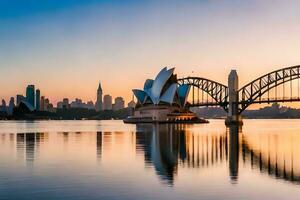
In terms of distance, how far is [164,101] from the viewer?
16175cm

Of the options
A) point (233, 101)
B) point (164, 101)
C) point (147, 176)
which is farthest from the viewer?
point (164, 101)

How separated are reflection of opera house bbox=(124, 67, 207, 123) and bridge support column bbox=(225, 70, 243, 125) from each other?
18.6 metres

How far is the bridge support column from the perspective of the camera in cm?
14362

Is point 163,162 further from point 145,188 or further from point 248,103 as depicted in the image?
point 248,103

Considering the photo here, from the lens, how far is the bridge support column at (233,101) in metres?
144

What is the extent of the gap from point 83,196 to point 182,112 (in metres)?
149

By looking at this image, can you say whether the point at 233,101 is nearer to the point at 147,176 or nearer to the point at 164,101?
the point at 164,101

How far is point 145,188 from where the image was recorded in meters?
20.3

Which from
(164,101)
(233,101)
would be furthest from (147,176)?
(164,101)

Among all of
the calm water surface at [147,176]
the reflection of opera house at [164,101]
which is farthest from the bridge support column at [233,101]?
the calm water surface at [147,176]

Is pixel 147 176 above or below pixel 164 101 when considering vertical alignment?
below

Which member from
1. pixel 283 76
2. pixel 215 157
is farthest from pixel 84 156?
pixel 283 76

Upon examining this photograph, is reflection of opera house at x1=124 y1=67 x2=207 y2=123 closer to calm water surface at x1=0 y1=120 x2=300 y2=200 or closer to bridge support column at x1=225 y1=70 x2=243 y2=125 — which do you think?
bridge support column at x1=225 y1=70 x2=243 y2=125

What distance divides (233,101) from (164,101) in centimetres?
Answer: 2532
